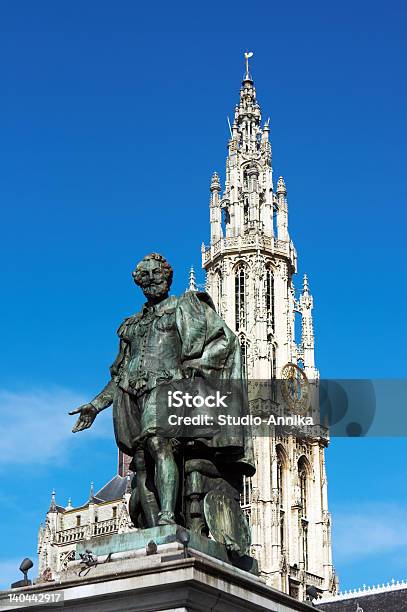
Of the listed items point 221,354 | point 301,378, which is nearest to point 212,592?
point 221,354

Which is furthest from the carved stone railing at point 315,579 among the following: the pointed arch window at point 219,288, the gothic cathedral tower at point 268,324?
the pointed arch window at point 219,288

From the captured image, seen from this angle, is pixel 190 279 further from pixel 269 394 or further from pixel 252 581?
pixel 252 581

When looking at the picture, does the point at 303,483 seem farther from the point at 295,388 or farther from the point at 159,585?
the point at 159,585

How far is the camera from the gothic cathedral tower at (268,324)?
7731 cm

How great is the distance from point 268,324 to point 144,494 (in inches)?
2946

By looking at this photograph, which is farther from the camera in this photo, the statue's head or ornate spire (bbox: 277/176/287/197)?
ornate spire (bbox: 277/176/287/197)

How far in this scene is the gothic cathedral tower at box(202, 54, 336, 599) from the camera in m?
77.3

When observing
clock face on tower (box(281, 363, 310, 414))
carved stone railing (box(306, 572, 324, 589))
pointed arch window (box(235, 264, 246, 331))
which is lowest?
carved stone railing (box(306, 572, 324, 589))

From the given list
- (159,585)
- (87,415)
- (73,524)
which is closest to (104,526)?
(73,524)

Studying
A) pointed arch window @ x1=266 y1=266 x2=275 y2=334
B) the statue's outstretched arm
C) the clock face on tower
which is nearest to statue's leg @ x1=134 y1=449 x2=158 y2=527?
the statue's outstretched arm

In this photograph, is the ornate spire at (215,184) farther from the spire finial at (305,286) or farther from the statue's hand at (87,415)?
the statue's hand at (87,415)

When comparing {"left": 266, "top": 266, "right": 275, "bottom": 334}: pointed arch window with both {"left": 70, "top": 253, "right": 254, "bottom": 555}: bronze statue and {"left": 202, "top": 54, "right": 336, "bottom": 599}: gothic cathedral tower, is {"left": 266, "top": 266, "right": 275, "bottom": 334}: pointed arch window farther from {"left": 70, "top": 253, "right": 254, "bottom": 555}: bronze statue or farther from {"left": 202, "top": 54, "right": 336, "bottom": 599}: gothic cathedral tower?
{"left": 70, "top": 253, "right": 254, "bottom": 555}: bronze statue

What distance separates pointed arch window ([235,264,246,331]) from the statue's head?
7383 cm

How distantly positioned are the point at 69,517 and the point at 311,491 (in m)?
17.2
